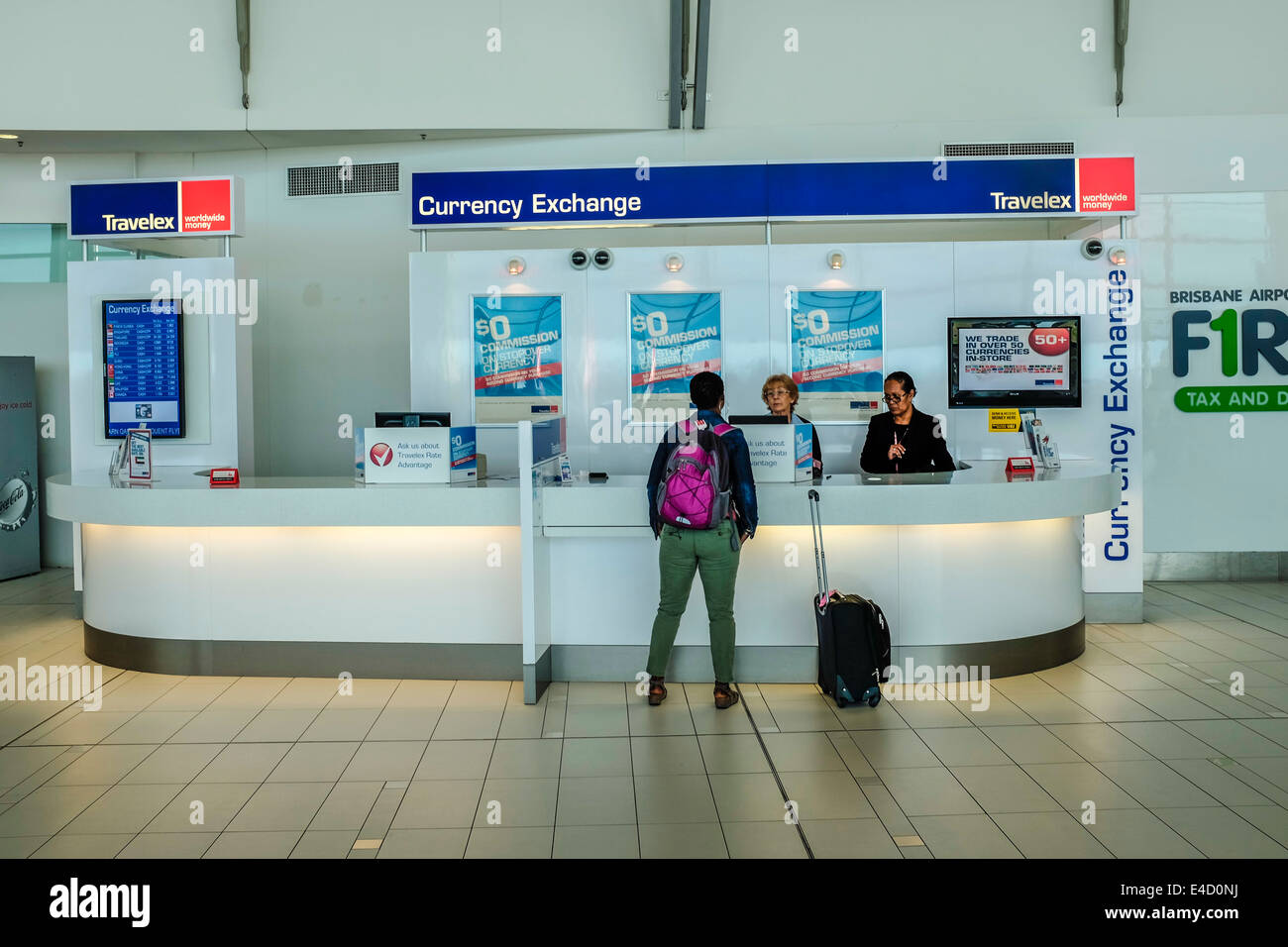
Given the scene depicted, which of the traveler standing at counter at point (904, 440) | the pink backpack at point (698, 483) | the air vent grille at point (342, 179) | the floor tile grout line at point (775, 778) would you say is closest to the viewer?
the floor tile grout line at point (775, 778)

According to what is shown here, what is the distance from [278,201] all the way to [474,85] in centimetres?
190

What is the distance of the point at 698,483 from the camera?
14.5 feet

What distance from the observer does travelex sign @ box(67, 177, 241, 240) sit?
6.54m

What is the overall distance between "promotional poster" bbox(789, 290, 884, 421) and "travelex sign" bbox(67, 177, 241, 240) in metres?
3.51

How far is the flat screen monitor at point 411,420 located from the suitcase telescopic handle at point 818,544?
1.75 meters

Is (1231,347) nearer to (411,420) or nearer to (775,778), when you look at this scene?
(775,778)

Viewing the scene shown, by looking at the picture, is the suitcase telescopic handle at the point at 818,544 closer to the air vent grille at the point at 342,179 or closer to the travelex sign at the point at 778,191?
the travelex sign at the point at 778,191

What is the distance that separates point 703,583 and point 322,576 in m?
1.87

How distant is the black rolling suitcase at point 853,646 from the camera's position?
4.57m

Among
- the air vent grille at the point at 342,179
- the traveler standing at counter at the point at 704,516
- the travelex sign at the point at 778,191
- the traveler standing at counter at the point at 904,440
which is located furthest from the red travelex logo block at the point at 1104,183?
the air vent grille at the point at 342,179

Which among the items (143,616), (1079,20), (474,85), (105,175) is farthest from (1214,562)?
(105,175)

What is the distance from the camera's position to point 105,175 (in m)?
8.52

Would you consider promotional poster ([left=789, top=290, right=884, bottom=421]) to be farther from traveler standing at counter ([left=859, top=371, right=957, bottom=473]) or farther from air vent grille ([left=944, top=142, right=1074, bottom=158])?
air vent grille ([left=944, top=142, right=1074, bottom=158])
